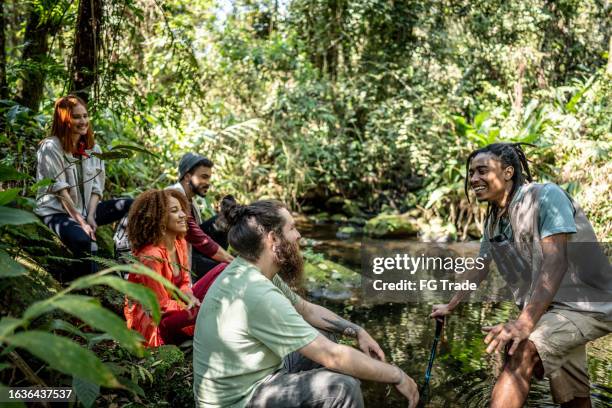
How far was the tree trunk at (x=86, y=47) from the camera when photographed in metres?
3.92

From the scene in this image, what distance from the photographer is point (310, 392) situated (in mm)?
2162

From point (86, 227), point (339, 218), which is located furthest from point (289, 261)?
point (339, 218)

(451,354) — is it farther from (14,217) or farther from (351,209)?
(351,209)

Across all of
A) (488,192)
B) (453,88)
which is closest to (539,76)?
(453,88)

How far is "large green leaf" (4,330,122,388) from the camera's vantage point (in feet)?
3.46

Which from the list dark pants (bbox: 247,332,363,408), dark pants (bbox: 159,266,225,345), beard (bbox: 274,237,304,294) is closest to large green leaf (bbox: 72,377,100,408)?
dark pants (bbox: 247,332,363,408)

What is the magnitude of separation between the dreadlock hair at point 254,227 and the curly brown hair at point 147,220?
1266 mm

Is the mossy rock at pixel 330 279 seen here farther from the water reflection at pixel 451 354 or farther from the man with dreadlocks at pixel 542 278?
the man with dreadlocks at pixel 542 278

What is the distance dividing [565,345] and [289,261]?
1504mm

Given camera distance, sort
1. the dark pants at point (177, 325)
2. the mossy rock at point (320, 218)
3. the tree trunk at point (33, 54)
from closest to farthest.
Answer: the dark pants at point (177, 325)
the tree trunk at point (33, 54)
the mossy rock at point (320, 218)

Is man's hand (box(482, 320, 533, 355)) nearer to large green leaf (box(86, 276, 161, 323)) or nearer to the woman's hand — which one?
large green leaf (box(86, 276, 161, 323))

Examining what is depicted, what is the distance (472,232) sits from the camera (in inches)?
409

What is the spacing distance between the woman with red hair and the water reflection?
213 cm

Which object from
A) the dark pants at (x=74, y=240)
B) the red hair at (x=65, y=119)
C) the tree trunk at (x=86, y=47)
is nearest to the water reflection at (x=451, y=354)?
the dark pants at (x=74, y=240)
